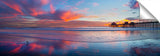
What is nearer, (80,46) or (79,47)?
(79,47)

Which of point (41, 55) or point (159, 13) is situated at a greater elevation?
point (159, 13)

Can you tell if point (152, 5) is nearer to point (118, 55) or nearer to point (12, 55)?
point (118, 55)

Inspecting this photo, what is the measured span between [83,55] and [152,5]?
3336mm

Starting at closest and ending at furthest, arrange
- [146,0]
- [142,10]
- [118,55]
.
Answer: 1. [118,55]
2. [146,0]
3. [142,10]

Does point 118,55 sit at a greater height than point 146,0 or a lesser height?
lesser

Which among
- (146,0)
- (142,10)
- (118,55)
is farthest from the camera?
(142,10)

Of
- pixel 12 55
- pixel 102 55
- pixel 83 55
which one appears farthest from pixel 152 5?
pixel 12 55

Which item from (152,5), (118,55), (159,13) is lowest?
(118,55)

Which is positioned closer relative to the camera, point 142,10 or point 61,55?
point 61,55

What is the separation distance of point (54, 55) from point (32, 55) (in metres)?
0.82

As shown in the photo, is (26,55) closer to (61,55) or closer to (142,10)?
(61,55)

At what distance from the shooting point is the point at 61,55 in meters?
4.52

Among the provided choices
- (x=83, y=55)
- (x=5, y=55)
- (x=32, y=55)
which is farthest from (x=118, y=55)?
(x=5, y=55)

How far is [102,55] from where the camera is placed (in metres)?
4.45
